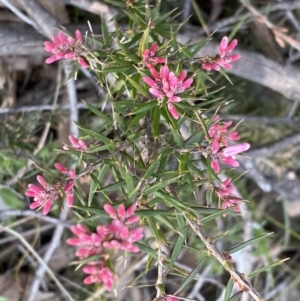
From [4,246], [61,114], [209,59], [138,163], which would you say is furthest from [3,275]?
[209,59]

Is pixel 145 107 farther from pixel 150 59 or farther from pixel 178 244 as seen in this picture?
pixel 178 244

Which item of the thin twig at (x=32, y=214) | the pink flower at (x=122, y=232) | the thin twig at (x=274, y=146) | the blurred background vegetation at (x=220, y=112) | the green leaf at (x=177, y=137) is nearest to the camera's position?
the pink flower at (x=122, y=232)

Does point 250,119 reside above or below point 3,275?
above

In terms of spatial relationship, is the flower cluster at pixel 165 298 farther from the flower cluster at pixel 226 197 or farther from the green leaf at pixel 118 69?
the green leaf at pixel 118 69

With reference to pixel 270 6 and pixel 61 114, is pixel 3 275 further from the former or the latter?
pixel 270 6

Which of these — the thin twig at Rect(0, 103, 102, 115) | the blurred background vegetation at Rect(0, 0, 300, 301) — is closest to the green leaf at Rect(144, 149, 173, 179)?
the blurred background vegetation at Rect(0, 0, 300, 301)

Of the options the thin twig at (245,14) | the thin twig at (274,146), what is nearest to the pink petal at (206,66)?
the thin twig at (245,14)

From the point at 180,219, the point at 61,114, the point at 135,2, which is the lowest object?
the point at 61,114
